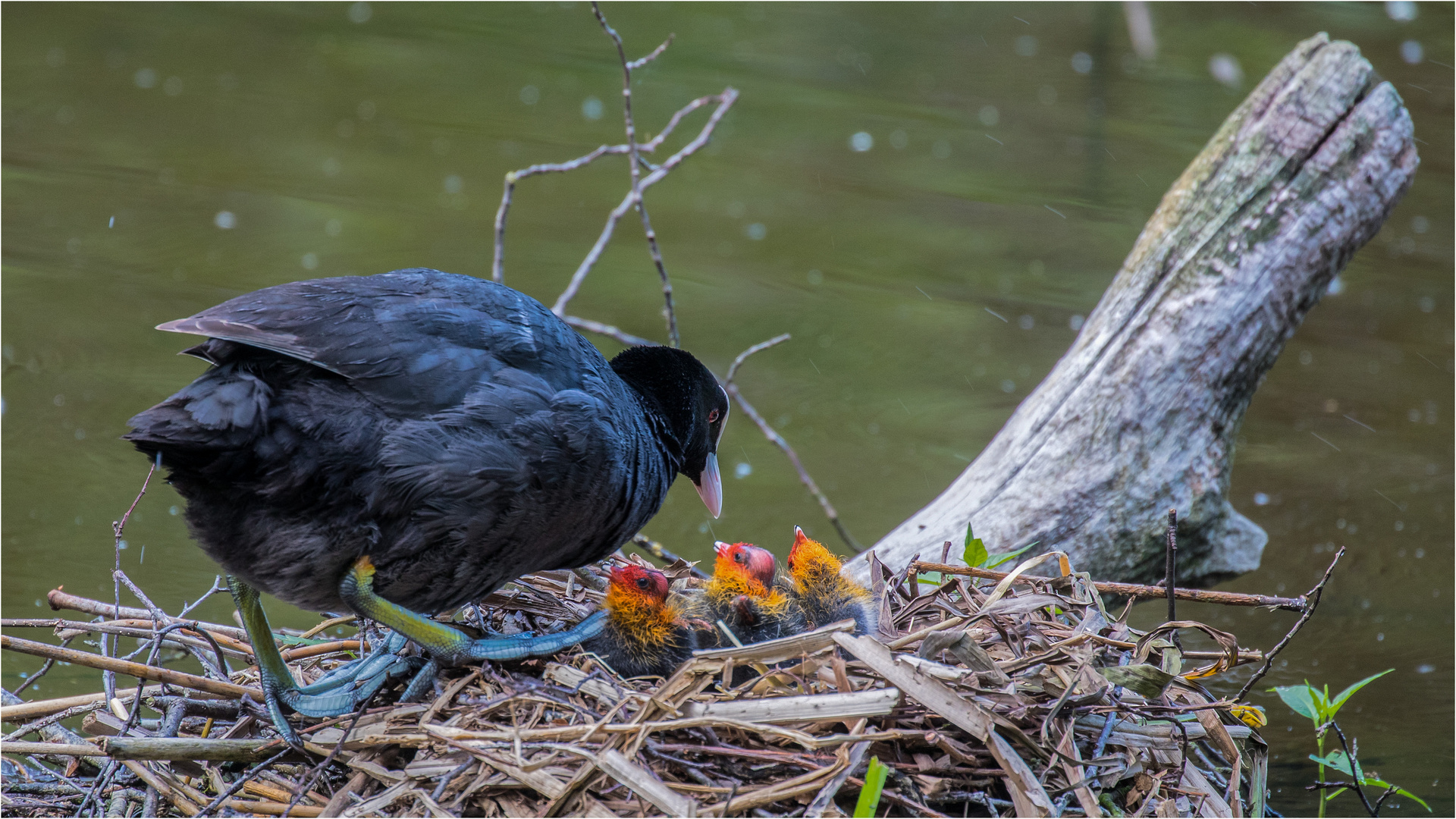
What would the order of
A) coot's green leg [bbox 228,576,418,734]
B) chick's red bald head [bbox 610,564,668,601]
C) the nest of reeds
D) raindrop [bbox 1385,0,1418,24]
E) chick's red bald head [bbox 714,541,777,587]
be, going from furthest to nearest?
1. raindrop [bbox 1385,0,1418,24]
2. chick's red bald head [bbox 714,541,777,587]
3. chick's red bald head [bbox 610,564,668,601]
4. coot's green leg [bbox 228,576,418,734]
5. the nest of reeds

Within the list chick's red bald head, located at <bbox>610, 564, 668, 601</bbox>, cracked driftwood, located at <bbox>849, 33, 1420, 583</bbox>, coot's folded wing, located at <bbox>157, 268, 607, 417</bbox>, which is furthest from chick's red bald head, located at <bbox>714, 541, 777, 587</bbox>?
cracked driftwood, located at <bbox>849, 33, 1420, 583</bbox>

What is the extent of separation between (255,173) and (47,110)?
1.93 metres

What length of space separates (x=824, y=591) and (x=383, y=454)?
1133mm

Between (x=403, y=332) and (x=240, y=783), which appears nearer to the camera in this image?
(x=240, y=783)

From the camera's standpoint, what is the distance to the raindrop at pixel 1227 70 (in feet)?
32.6

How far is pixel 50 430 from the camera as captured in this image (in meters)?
5.70

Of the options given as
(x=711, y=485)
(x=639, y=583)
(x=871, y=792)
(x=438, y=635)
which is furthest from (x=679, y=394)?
(x=871, y=792)

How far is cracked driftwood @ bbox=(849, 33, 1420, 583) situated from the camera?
396 cm

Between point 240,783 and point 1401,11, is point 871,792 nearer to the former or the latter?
point 240,783

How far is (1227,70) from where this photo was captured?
10000 millimetres

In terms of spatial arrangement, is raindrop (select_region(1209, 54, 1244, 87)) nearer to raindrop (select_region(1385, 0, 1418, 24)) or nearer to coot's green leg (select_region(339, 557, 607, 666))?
raindrop (select_region(1385, 0, 1418, 24))

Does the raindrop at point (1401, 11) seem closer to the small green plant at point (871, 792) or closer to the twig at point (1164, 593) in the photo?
the twig at point (1164, 593)

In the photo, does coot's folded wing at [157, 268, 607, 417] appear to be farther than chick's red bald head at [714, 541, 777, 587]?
No

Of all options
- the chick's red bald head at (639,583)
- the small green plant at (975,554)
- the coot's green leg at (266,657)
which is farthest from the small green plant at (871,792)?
the coot's green leg at (266,657)
